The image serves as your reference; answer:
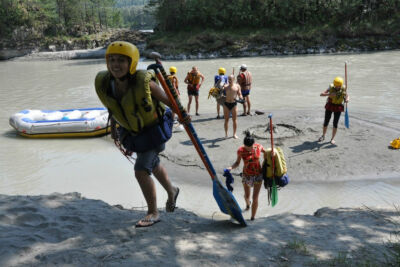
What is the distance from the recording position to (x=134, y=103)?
299cm

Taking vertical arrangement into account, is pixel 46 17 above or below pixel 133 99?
above

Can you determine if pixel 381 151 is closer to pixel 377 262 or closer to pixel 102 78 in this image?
pixel 377 262

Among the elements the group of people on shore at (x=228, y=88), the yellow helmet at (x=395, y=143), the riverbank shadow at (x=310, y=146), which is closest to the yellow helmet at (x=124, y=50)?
the group of people on shore at (x=228, y=88)

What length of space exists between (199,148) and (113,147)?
6.38 m

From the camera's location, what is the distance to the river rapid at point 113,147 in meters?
6.38

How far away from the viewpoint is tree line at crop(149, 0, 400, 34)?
119ft

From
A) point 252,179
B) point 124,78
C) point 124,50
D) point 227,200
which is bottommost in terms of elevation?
point 252,179

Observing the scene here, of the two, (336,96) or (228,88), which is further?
(228,88)

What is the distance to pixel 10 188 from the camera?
23.2 ft

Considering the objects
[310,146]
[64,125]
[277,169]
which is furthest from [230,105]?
[64,125]

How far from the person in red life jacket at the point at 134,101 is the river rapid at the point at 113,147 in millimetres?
2792

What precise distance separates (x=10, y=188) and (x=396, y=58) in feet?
90.7

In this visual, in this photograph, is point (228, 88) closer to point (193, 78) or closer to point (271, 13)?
point (193, 78)

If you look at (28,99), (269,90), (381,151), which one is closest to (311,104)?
(269,90)
